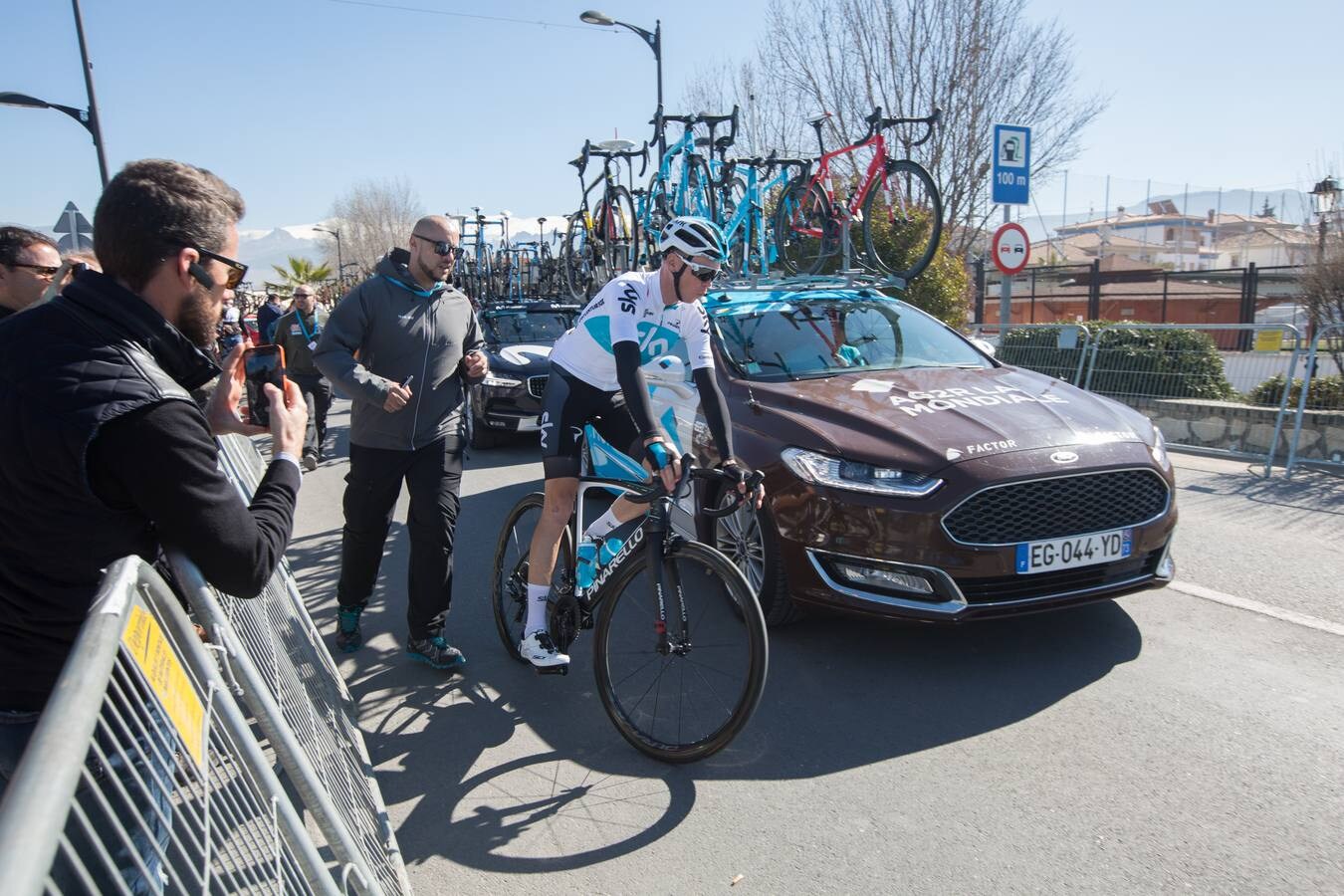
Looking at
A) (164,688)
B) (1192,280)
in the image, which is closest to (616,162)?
(164,688)

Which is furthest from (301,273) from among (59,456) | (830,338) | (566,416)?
(59,456)

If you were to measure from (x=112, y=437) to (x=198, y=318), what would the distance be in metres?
0.38

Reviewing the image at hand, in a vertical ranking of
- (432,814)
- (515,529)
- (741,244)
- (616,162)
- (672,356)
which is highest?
(616,162)

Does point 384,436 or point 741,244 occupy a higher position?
point 741,244

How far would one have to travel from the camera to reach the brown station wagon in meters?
3.96

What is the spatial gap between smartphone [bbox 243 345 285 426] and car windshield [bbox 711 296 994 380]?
3.13 m

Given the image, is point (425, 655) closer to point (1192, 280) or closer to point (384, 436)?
point (384, 436)

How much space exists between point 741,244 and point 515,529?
574 cm

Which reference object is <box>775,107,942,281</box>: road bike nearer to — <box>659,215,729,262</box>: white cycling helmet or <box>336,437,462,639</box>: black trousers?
<box>659,215,729,262</box>: white cycling helmet

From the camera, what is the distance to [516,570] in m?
4.52

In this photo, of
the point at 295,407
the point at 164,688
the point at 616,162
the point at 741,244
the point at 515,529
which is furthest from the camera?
the point at 616,162

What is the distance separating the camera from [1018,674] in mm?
4090

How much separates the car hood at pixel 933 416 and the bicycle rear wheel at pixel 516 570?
48.5 inches

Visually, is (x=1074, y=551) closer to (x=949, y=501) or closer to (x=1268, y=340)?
(x=949, y=501)
